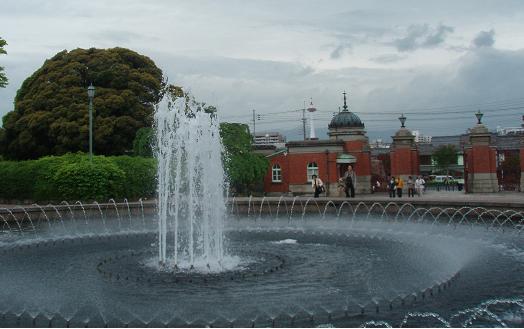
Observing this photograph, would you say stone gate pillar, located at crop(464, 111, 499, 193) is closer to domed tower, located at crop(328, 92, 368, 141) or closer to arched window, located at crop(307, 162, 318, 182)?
domed tower, located at crop(328, 92, 368, 141)

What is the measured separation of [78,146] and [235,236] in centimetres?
1924

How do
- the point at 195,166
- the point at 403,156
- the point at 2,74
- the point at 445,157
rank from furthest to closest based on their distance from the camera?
the point at 445,157 < the point at 403,156 < the point at 2,74 < the point at 195,166

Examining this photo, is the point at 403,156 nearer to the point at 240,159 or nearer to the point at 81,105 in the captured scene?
the point at 240,159

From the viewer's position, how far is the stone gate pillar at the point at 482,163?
113ft

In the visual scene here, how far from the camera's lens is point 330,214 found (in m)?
24.3

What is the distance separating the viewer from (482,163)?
3462cm

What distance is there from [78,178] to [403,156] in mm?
20345

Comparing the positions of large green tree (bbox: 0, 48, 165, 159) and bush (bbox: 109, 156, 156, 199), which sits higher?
large green tree (bbox: 0, 48, 165, 159)

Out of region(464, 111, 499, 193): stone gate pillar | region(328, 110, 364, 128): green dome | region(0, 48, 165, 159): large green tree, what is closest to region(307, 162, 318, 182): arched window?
region(328, 110, 364, 128): green dome

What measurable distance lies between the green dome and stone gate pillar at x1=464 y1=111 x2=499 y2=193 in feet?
24.9

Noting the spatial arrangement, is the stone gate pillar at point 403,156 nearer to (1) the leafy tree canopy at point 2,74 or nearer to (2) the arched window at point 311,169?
(2) the arched window at point 311,169

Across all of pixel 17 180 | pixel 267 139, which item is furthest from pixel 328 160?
pixel 267 139

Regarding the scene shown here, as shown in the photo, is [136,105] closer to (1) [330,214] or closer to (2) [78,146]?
(2) [78,146]

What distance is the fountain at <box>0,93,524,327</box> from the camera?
8273 mm
